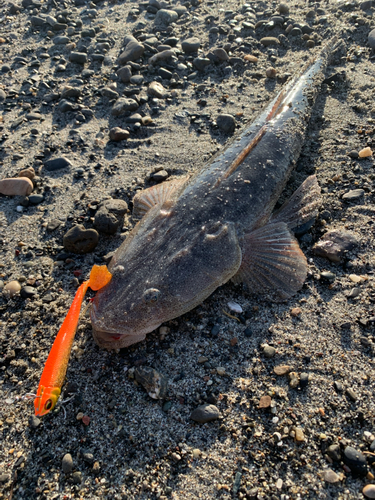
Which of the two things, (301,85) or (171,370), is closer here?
(171,370)

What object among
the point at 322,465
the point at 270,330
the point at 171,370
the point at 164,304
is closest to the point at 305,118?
the point at 270,330

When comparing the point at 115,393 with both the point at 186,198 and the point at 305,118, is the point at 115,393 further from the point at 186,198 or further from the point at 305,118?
A: the point at 305,118

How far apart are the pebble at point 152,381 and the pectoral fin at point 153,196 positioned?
191 centimetres

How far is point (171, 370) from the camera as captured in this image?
3146 millimetres

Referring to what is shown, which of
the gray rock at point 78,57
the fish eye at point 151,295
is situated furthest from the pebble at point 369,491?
the gray rock at point 78,57

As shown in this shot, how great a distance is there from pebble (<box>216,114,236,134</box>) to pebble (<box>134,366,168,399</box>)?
13.1 ft

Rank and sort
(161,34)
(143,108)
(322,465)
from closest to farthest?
1. (322,465)
2. (143,108)
3. (161,34)

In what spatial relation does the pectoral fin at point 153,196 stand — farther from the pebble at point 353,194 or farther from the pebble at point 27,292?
the pebble at point 353,194

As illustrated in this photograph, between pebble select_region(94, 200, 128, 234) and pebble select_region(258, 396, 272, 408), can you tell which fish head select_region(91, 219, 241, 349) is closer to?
pebble select_region(94, 200, 128, 234)

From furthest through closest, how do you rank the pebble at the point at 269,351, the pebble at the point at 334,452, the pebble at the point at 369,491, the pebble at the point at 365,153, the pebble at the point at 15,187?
the pebble at the point at 365,153 < the pebble at the point at 15,187 < the pebble at the point at 269,351 < the pebble at the point at 334,452 < the pebble at the point at 369,491

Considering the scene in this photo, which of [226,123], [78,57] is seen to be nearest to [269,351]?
[226,123]

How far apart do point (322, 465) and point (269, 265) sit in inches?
75.3

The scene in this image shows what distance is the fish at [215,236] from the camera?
312 centimetres

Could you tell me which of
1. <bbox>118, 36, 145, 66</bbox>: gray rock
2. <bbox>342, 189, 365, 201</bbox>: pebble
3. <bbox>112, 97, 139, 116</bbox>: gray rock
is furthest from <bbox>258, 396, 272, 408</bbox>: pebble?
<bbox>118, 36, 145, 66</bbox>: gray rock
